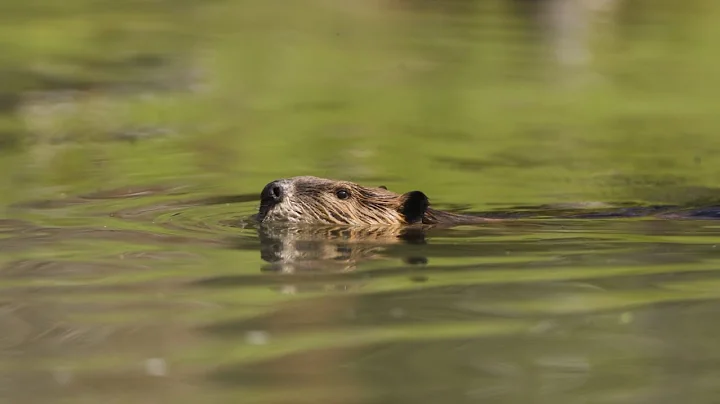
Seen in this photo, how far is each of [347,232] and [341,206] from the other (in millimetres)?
244

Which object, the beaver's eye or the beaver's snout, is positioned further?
the beaver's eye

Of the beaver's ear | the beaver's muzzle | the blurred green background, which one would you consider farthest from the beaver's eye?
the blurred green background

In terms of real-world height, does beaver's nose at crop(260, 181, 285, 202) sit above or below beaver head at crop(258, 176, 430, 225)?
above

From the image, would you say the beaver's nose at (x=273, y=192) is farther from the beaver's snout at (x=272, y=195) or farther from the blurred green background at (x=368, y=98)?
the blurred green background at (x=368, y=98)

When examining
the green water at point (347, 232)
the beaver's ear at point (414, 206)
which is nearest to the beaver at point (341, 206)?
the beaver's ear at point (414, 206)

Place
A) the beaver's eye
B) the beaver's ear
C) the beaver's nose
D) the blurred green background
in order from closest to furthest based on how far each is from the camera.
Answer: the beaver's nose → the beaver's ear → the beaver's eye → the blurred green background

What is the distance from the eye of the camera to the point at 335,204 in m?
8.02

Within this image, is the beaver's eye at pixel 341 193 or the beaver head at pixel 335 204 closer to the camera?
the beaver head at pixel 335 204

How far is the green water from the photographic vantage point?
4.48m

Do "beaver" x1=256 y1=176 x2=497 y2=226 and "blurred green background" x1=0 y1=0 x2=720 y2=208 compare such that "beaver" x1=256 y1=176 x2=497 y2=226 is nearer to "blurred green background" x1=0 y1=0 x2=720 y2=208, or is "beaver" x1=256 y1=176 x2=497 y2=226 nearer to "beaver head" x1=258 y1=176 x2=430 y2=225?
"beaver head" x1=258 y1=176 x2=430 y2=225

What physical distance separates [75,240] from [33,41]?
45.1 feet

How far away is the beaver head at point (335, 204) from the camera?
7707 mm

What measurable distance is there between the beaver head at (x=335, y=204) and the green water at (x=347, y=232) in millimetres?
169

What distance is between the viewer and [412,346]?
15.7 ft
